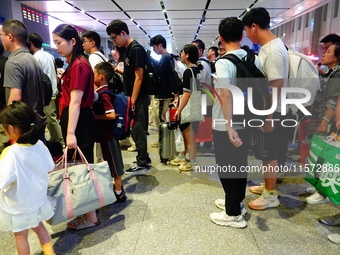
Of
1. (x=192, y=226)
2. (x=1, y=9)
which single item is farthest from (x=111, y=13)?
(x=192, y=226)

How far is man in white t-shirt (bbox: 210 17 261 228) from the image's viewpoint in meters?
1.82

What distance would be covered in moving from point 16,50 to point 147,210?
178cm

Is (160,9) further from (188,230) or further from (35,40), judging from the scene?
(188,230)

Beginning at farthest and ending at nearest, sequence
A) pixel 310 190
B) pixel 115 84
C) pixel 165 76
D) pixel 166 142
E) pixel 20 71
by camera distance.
A: pixel 165 76 < pixel 166 142 < pixel 115 84 < pixel 310 190 < pixel 20 71

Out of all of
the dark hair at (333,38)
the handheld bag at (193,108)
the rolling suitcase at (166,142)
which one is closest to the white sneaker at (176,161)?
the rolling suitcase at (166,142)

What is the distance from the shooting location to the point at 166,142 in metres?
3.44

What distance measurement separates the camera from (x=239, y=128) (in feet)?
6.40

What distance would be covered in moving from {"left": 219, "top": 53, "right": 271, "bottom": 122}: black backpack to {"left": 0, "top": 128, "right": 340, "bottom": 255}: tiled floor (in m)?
0.92

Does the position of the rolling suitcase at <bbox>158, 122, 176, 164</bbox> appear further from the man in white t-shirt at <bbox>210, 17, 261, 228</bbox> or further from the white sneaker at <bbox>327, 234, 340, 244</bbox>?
the white sneaker at <bbox>327, 234, 340, 244</bbox>

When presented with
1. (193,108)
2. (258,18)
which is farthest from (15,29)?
(258,18)

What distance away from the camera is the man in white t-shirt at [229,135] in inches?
71.6

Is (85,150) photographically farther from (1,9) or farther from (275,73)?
(1,9)

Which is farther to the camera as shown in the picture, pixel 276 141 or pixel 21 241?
pixel 276 141

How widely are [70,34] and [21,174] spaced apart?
1068mm
